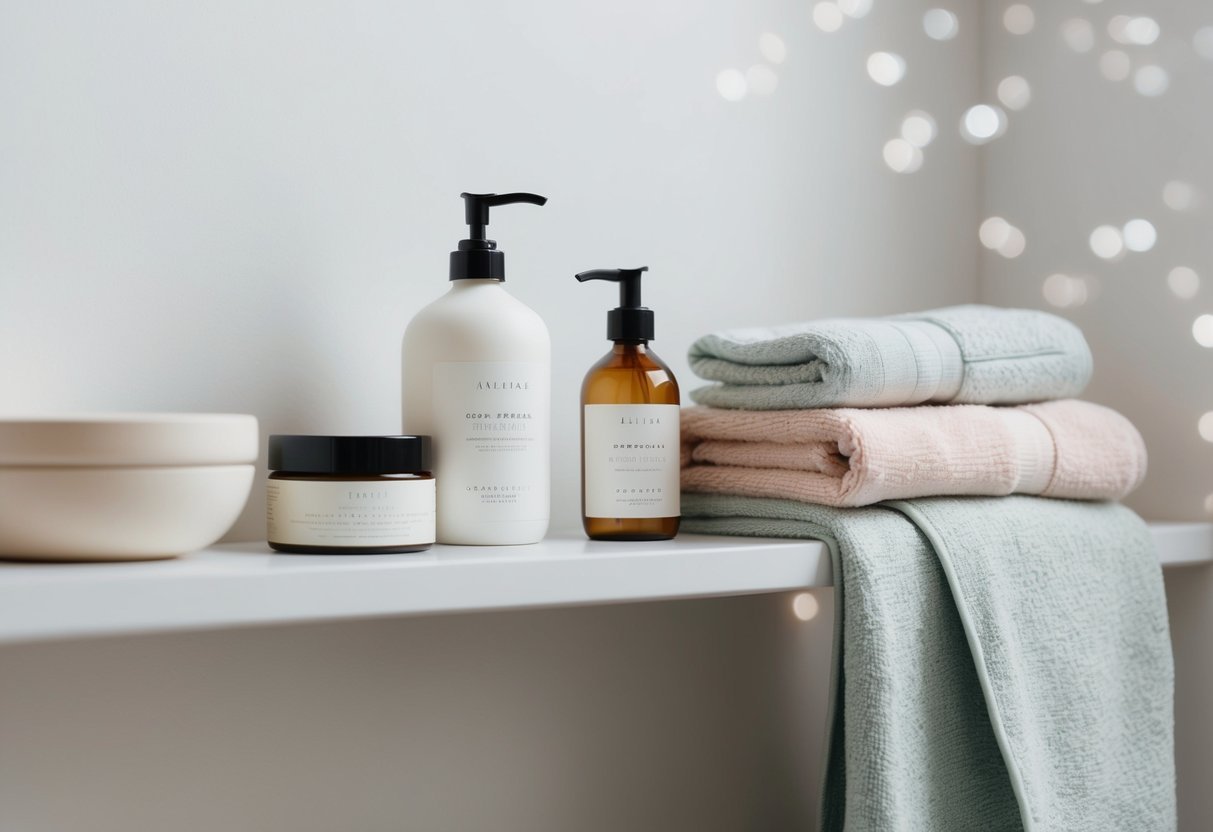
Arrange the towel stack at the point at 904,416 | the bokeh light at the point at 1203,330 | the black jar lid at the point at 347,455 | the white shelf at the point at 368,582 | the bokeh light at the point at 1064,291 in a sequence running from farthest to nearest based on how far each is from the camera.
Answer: the bokeh light at the point at 1064,291 → the bokeh light at the point at 1203,330 → the towel stack at the point at 904,416 → the black jar lid at the point at 347,455 → the white shelf at the point at 368,582

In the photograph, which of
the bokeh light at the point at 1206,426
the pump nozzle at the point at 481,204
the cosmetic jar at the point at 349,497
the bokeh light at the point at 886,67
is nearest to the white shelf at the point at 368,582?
the cosmetic jar at the point at 349,497

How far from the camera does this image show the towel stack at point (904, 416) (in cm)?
79

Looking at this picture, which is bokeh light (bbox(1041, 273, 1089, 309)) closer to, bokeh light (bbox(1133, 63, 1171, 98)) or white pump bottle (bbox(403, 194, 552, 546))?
bokeh light (bbox(1133, 63, 1171, 98))

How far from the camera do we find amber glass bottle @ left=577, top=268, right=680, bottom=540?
2.63 feet

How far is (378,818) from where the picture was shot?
85cm

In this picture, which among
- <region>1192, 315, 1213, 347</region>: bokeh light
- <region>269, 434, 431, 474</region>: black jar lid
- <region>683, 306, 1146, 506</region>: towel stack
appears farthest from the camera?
<region>1192, 315, 1213, 347</region>: bokeh light

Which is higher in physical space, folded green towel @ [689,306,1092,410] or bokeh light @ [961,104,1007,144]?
bokeh light @ [961,104,1007,144]

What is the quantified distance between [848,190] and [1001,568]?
0.44m

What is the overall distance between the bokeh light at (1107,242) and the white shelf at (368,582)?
503 millimetres

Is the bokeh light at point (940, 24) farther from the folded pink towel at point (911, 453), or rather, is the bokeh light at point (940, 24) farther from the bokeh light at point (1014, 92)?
the folded pink towel at point (911, 453)

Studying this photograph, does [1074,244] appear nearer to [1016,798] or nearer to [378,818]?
[1016,798]

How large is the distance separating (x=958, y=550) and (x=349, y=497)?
0.40 metres

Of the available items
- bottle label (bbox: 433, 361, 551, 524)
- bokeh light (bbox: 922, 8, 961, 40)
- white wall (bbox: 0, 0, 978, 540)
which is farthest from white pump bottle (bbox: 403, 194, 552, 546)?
bokeh light (bbox: 922, 8, 961, 40)

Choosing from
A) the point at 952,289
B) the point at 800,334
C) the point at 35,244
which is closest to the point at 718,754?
the point at 800,334
